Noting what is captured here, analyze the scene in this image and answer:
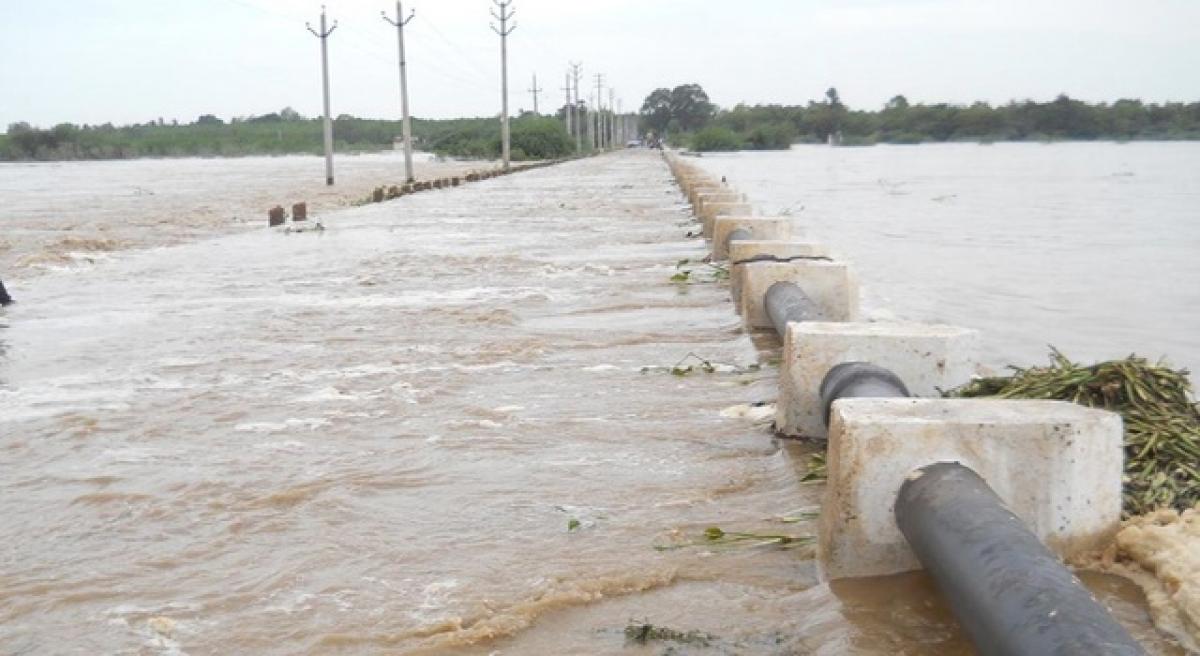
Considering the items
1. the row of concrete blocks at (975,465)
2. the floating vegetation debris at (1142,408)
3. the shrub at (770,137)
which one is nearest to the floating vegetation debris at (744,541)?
the row of concrete blocks at (975,465)

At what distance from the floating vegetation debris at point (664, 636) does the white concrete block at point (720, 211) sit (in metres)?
11.5

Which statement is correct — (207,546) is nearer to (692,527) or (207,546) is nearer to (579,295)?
(692,527)

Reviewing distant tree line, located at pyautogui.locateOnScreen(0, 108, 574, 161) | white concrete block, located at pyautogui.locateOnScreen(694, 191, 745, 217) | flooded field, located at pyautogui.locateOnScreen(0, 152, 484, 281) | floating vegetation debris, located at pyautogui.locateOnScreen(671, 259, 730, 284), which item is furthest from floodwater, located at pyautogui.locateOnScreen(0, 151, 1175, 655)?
distant tree line, located at pyautogui.locateOnScreen(0, 108, 574, 161)

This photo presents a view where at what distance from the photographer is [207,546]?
3836mm

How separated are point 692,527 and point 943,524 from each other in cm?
108

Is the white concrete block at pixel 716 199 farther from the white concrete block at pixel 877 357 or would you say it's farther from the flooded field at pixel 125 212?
the white concrete block at pixel 877 357

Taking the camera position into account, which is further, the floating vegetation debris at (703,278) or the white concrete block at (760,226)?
the white concrete block at (760,226)

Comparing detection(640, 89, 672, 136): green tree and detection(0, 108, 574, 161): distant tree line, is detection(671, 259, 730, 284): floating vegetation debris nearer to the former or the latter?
detection(0, 108, 574, 161): distant tree line

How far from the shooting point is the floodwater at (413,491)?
3182 mm

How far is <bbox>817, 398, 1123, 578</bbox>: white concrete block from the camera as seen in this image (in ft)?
11.0

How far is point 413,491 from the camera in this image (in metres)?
4.38

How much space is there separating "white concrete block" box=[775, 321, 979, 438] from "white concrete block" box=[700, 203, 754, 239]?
9.53 m

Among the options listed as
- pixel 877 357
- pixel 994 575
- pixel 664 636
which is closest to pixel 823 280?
pixel 877 357

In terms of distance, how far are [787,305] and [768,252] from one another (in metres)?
1.72
